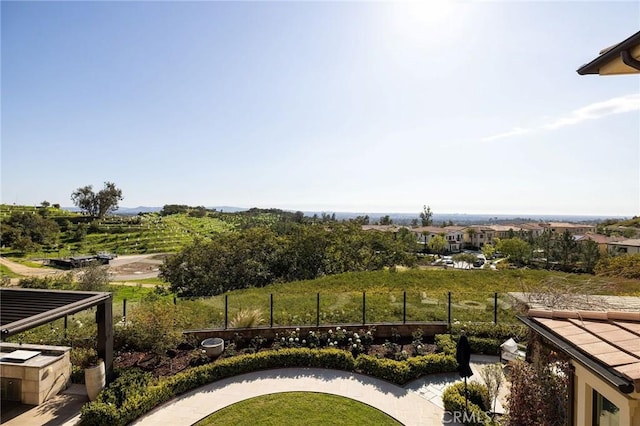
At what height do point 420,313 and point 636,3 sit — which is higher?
point 636,3

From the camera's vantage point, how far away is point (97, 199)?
211ft

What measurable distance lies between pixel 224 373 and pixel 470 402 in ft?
19.5

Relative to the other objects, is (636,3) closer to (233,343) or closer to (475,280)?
(233,343)

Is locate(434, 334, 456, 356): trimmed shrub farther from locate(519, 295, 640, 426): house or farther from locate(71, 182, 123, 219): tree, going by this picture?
locate(71, 182, 123, 219): tree

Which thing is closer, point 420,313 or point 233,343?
point 233,343

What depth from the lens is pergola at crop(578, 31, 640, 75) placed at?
355cm

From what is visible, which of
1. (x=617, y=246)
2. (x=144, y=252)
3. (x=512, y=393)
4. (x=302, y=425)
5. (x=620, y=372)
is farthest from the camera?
(x=144, y=252)

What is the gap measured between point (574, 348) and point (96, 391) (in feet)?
29.4

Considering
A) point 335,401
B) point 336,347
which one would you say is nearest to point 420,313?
point 336,347

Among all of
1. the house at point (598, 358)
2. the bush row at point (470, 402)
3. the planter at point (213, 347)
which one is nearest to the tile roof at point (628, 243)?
the bush row at point (470, 402)

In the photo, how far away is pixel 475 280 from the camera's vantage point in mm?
17422

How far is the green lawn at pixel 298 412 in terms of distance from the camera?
6834 mm

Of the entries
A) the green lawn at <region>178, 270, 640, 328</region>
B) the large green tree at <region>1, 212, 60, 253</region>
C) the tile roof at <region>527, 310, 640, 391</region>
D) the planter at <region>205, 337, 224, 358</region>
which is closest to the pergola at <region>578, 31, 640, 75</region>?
the tile roof at <region>527, 310, 640, 391</region>

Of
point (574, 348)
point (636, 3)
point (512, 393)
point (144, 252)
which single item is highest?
point (636, 3)
